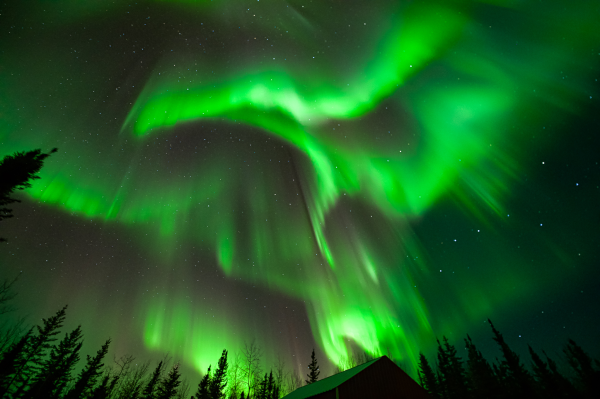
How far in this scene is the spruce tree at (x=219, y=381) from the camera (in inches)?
1750

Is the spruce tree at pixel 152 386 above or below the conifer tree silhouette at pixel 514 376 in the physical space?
above

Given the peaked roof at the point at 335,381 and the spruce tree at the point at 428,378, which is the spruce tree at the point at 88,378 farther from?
the spruce tree at the point at 428,378

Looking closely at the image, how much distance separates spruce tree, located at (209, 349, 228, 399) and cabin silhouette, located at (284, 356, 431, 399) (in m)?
33.2

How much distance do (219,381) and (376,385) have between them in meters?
37.4

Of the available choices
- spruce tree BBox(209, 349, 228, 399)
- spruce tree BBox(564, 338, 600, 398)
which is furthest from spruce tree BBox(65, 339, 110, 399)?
spruce tree BBox(564, 338, 600, 398)

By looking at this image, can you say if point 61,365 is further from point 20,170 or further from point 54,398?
point 20,170

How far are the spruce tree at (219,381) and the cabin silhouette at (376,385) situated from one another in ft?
109

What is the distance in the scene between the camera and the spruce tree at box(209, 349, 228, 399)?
44.4 meters

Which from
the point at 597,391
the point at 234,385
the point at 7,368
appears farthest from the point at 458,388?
the point at 7,368

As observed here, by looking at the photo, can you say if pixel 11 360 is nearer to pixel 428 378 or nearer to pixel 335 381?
pixel 335 381

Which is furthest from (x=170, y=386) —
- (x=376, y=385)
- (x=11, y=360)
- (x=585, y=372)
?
(x=585, y=372)

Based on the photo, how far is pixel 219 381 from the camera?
45.6 metres

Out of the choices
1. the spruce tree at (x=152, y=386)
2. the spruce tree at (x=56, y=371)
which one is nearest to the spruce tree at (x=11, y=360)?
the spruce tree at (x=56, y=371)

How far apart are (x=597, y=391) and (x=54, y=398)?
240 ft
